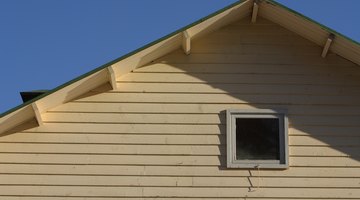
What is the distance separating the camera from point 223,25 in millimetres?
13523

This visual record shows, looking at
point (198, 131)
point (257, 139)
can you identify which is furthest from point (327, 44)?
point (198, 131)

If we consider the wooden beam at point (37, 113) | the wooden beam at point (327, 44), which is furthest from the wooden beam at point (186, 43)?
the wooden beam at point (37, 113)

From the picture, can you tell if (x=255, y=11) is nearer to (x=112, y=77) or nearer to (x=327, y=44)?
(x=327, y=44)

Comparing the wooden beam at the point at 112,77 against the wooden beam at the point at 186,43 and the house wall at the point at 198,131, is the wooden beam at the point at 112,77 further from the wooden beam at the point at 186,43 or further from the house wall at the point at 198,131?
the wooden beam at the point at 186,43

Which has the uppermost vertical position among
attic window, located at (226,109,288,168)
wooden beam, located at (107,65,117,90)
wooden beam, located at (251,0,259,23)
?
wooden beam, located at (251,0,259,23)

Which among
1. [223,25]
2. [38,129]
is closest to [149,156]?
[38,129]

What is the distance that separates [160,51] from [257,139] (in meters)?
2.16

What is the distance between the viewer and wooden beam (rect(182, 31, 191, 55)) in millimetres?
12984

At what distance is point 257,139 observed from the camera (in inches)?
506

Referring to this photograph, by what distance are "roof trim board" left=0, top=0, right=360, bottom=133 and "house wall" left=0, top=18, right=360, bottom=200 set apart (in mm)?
183

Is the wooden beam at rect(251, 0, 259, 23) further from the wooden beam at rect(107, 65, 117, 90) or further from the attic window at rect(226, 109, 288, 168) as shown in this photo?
the wooden beam at rect(107, 65, 117, 90)

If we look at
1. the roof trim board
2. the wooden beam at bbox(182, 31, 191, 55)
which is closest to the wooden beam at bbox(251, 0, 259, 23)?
the roof trim board

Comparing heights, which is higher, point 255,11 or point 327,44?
point 255,11

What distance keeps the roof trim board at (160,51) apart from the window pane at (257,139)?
5.36 feet
